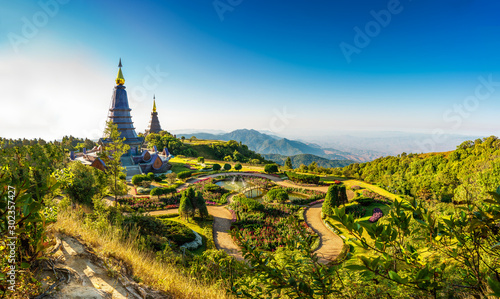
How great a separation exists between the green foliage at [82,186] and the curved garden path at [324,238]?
44.4 feet

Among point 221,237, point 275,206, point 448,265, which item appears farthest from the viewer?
point 275,206

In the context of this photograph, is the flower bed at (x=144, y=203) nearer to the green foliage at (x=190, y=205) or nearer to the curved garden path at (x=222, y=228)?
the curved garden path at (x=222, y=228)

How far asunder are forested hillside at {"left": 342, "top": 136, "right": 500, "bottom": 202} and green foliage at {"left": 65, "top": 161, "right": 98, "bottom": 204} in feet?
80.9

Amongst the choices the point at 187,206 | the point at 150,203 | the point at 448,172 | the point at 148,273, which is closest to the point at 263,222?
the point at 187,206

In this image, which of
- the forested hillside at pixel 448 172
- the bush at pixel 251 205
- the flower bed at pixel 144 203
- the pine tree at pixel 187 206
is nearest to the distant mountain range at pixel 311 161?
the forested hillside at pixel 448 172

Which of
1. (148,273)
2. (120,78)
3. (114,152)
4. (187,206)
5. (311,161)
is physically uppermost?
(120,78)

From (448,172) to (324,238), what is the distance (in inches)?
847

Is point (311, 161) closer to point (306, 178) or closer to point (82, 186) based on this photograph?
point (306, 178)

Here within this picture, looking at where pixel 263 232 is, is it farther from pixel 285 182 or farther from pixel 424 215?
pixel 285 182

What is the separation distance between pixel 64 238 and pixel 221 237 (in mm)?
11144

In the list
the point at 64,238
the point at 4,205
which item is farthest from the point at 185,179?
the point at 4,205

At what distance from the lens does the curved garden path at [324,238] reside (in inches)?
476

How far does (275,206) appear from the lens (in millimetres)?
19047

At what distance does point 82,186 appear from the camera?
39.4 feet
